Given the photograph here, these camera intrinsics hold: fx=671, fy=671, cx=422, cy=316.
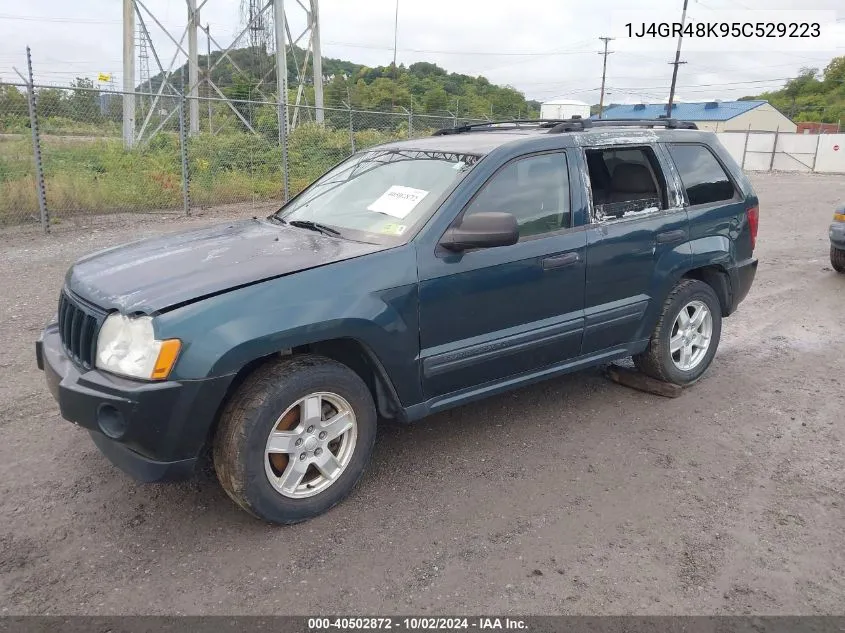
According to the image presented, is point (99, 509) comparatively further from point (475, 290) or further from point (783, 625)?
point (783, 625)

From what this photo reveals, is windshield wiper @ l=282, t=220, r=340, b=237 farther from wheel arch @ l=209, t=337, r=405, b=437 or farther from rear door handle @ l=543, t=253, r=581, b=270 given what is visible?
rear door handle @ l=543, t=253, r=581, b=270

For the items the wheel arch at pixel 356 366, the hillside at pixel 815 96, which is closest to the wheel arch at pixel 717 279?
the wheel arch at pixel 356 366

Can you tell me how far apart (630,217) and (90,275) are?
3.18 m

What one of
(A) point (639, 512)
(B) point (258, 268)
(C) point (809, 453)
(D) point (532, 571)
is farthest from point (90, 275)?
A: (C) point (809, 453)

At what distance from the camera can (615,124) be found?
Result: 470cm

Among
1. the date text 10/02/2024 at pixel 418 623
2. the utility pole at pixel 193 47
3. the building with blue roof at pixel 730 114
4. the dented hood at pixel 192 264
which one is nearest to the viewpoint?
the date text 10/02/2024 at pixel 418 623

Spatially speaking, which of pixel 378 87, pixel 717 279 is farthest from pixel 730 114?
pixel 717 279

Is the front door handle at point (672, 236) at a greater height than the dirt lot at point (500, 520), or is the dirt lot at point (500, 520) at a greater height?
the front door handle at point (672, 236)

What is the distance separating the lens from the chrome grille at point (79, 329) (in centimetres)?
296

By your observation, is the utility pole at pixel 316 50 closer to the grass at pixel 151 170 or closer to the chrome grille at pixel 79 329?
the grass at pixel 151 170

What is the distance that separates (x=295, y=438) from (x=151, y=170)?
38.2 ft

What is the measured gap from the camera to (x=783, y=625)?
8.50ft

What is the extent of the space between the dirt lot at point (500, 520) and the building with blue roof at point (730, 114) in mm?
66032

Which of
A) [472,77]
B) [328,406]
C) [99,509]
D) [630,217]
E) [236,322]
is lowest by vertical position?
[99,509]
